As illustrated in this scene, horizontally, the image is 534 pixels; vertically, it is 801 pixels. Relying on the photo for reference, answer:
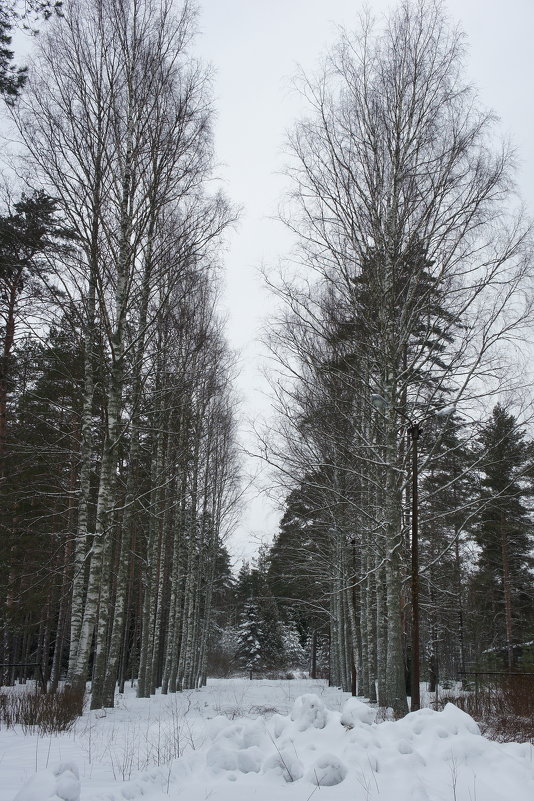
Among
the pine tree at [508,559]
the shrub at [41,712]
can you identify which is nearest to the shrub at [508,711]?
the shrub at [41,712]

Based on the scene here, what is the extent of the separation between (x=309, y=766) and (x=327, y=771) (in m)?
0.20

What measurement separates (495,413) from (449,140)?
5202 mm

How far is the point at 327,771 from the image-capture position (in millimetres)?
4051

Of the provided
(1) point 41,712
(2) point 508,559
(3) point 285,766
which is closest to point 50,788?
(3) point 285,766

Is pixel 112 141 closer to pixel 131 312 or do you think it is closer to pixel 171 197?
pixel 171 197

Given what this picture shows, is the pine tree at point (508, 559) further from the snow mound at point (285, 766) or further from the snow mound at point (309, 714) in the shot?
the snow mound at point (285, 766)

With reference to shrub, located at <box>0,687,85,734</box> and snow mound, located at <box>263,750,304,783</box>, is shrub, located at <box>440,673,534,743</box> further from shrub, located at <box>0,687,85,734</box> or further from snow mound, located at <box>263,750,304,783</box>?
shrub, located at <box>0,687,85,734</box>

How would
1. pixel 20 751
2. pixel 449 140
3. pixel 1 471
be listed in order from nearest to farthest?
1. pixel 20 751
2. pixel 449 140
3. pixel 1 471

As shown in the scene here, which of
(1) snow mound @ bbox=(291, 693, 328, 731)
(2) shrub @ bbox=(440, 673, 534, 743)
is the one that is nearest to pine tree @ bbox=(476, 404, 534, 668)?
(2) shrub @ bbox=(440, 673, 534, 743)

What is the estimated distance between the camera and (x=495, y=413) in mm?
10523

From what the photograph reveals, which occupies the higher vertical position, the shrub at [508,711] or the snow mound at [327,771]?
the snow mound at [327,771]

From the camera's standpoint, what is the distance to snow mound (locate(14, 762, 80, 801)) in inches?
126

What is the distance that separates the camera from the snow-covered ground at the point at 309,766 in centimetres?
376

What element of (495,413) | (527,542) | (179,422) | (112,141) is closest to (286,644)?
(527,542)
